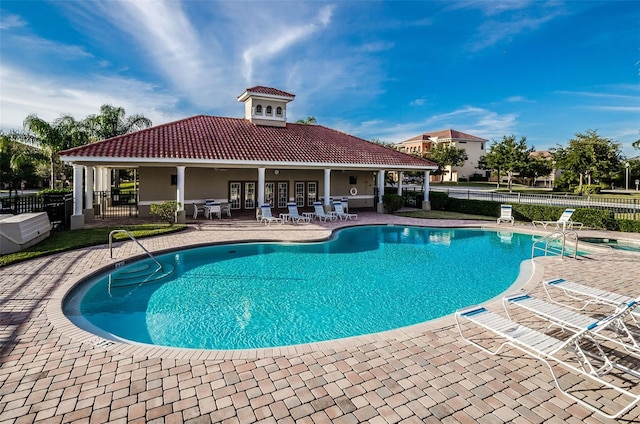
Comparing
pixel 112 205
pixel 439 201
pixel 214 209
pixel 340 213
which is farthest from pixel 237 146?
pixel 439 201

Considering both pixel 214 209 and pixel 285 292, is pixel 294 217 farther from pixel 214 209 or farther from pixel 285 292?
pixel 285 292

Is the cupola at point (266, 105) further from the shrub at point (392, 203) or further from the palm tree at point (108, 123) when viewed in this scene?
the palm tree at point (108, 123)

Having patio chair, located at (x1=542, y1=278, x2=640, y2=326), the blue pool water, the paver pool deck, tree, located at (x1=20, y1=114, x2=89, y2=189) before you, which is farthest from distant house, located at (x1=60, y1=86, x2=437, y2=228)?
patio chair, located at (x1=542, y1=278, x2=640, y2=326)

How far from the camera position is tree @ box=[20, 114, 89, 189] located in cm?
2964

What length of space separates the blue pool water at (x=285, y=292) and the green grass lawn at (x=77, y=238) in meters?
2.71

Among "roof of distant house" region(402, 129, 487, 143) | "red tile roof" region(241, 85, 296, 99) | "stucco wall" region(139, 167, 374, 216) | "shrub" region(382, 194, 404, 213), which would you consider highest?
"roof of distant house" region(402, 129, 487, 143)

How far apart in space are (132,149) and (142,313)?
1212 centimetres

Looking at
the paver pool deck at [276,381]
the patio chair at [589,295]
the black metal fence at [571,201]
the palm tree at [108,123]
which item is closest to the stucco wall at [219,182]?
the black metal fence at [571,201]

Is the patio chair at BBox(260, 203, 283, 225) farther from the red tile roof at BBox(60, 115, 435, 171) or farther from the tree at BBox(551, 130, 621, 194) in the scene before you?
the tree at BBox(551, 130, 621, 194)

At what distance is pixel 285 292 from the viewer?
30.5 feet

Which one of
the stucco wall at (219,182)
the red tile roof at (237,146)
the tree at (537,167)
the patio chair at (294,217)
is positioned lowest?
the patio chair at (294,217)

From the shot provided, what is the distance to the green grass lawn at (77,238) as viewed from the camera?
10.6 meters

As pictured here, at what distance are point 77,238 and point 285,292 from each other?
9273 mm

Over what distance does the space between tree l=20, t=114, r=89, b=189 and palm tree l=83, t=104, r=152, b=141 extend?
8.45 feet
